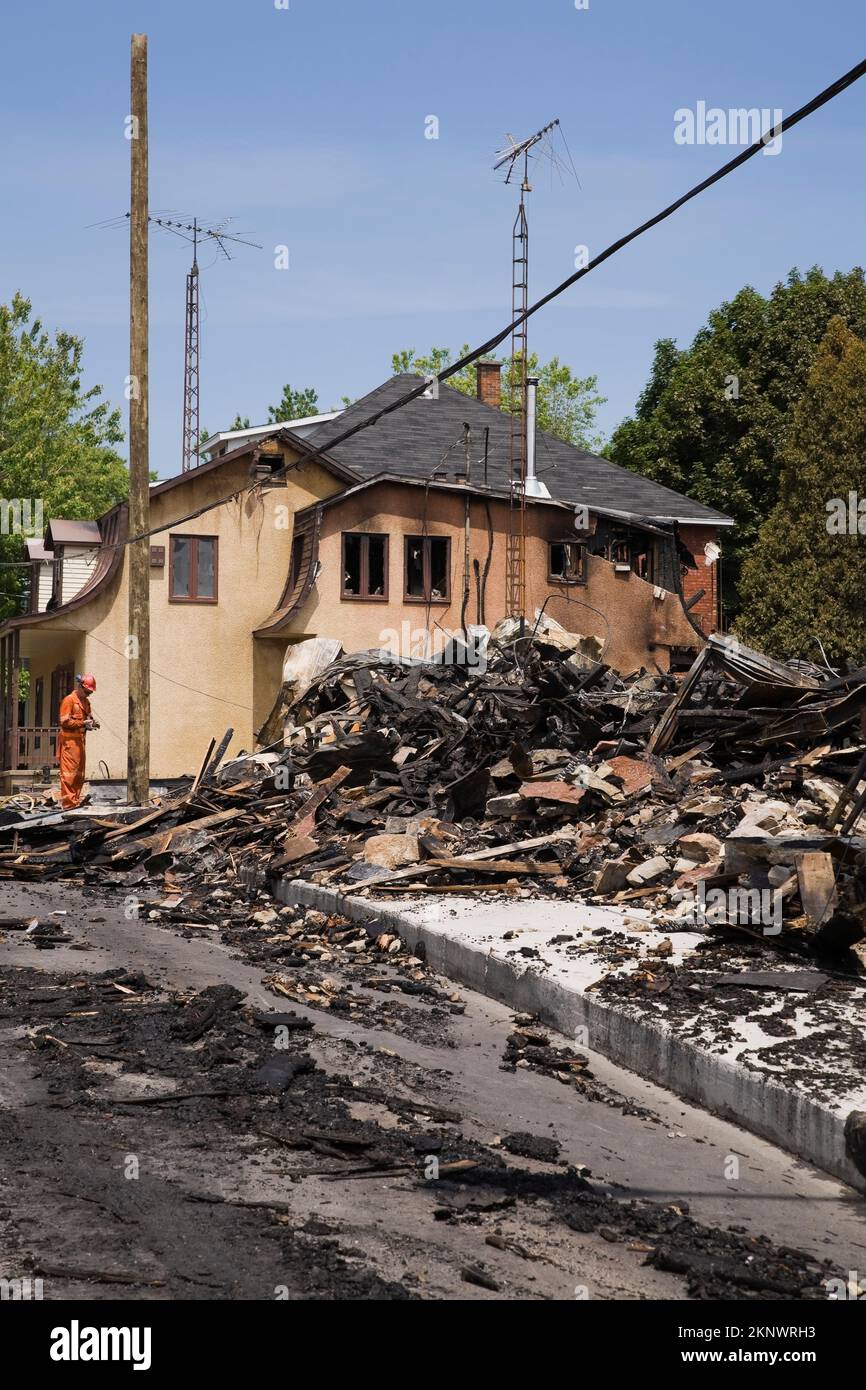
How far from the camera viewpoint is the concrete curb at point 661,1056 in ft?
19.0

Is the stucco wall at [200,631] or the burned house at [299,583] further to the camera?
the burned house at [299,583]

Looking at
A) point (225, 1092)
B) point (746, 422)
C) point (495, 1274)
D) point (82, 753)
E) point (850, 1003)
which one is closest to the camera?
point (495, 1274)

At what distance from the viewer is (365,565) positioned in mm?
31766

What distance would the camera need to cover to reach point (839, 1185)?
554 centimetres

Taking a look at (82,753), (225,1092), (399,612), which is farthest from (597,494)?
(225,1092)

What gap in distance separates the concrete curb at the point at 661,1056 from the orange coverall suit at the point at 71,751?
40.6ft

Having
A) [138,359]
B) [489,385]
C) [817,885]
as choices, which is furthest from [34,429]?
[817,885]

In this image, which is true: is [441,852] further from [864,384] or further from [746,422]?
[746,422]

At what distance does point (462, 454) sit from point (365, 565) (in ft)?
20.7

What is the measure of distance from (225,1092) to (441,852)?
7.26 m

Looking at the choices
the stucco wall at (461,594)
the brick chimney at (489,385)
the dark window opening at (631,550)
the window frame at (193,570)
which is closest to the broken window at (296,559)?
the stucco wall at (461,594)

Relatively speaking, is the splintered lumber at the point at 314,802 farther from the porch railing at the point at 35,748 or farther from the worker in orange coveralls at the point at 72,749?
the porch railing at the point at 35,748

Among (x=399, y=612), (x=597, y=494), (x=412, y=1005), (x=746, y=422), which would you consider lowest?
(x=412, y=1005)

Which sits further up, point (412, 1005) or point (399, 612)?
point (399, 612)
